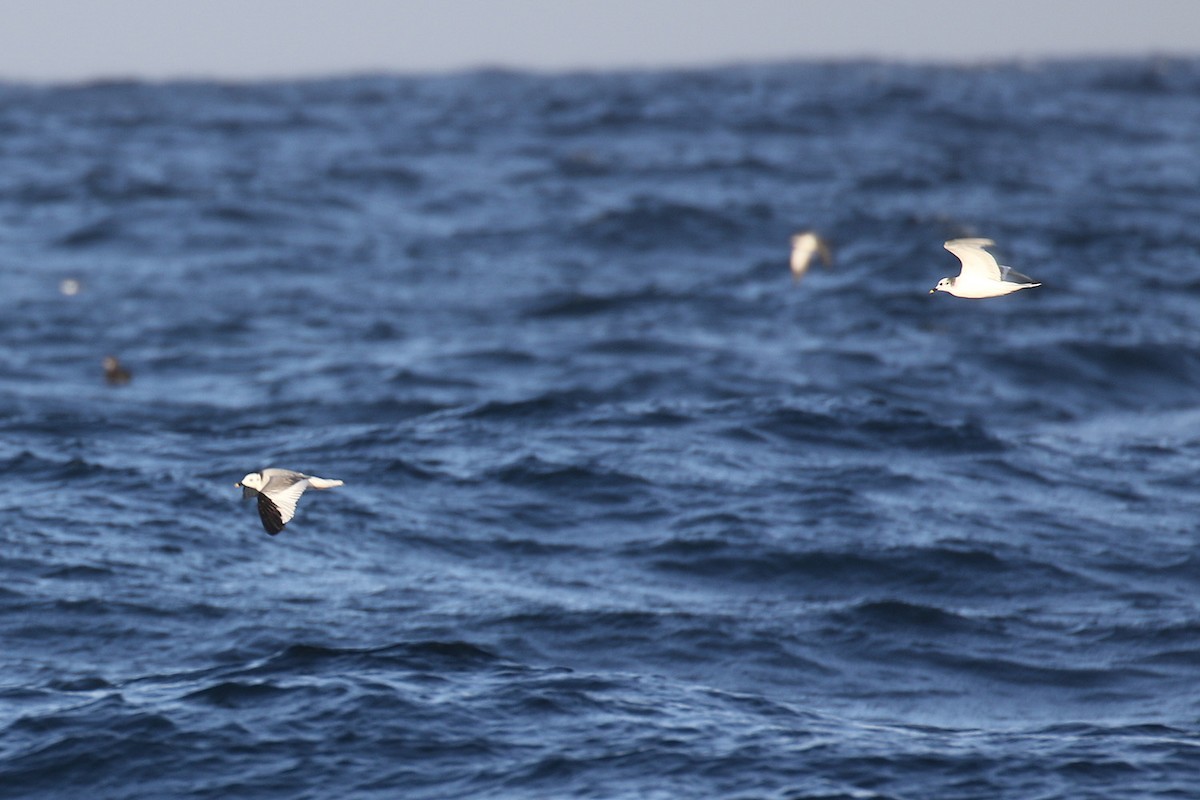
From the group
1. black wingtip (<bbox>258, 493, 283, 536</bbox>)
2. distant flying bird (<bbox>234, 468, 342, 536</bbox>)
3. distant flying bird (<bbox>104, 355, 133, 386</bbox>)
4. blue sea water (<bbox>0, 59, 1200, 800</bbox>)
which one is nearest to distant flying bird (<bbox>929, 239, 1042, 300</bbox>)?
blue sea water (<bbox>0, 59, 1200, 800</bbox>)

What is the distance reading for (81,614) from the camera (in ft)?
45.8

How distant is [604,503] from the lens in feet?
57.4

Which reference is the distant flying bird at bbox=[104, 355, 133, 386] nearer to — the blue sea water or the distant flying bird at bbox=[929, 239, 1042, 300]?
the blue sea water

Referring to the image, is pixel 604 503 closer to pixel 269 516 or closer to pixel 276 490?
pixel 276 490

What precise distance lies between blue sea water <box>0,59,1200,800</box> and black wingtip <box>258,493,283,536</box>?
154cm

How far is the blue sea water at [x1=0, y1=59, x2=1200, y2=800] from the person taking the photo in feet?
37.4

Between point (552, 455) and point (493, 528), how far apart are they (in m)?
2.62

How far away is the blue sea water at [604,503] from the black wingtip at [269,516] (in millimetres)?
1543

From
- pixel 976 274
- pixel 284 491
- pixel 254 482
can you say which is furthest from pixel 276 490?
pixel 976 274

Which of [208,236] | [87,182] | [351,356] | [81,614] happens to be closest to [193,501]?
[81,614]

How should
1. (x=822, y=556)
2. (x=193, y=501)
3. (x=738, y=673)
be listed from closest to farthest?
1. (x=738, y=673)
2. (x=822, y=556)
3. (x=193, y=501)

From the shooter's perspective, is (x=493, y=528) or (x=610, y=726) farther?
(x=493, y=528)

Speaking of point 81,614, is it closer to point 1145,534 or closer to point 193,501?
point 193,501

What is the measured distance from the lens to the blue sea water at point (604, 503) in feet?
37.4
